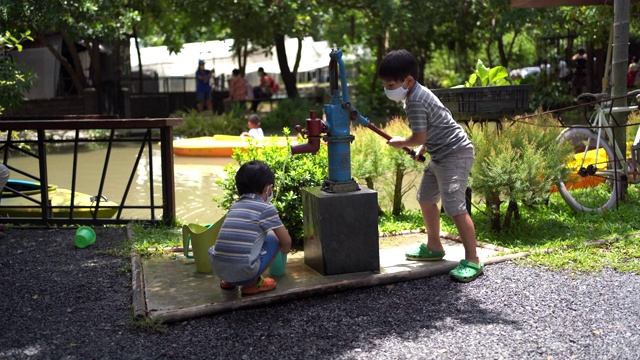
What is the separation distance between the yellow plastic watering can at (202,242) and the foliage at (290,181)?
891 mm

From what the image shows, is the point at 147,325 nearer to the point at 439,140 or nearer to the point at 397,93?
the point at 397,93

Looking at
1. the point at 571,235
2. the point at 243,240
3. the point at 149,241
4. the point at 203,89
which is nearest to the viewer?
the point at 243,240

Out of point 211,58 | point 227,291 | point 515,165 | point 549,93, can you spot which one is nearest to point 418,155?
point 515,165

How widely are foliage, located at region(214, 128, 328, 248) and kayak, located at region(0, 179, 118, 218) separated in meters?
1.97

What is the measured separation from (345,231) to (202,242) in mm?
1027

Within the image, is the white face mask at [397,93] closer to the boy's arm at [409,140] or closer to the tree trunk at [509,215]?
the boy's arm at [409,140]

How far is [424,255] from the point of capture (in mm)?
5426

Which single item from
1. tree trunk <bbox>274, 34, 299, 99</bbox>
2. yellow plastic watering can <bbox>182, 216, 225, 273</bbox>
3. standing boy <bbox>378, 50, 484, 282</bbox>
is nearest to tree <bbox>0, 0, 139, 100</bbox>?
tree trunk <bbox>274, 34, 299, 99</bbox>

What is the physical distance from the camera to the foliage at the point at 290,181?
6105 mm

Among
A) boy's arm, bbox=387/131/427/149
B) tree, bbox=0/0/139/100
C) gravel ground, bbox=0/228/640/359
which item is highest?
tree, bbox=0/0/139/100

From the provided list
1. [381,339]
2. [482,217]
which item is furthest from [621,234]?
[381,339]

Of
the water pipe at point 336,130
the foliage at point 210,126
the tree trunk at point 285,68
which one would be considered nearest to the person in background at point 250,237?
the water pipe at point 336,130

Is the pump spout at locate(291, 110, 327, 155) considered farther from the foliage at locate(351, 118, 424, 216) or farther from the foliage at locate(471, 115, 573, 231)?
the foliage at locate(351, 118, 424, 216)

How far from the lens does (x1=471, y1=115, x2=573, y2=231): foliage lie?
19.4ft
